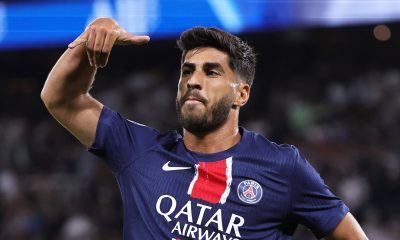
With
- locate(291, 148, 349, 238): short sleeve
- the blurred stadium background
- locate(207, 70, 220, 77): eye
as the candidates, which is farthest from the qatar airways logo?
the blurred stadium background

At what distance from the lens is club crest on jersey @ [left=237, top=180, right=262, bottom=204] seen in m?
2.99

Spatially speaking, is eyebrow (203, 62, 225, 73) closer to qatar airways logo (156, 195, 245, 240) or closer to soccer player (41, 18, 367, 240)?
soccer player (41, 18, 367, 240)

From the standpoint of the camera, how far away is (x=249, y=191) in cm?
300

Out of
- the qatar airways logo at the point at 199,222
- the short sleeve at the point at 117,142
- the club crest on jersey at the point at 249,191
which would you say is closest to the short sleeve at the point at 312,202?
the club crest on jersey at the point at 249,191

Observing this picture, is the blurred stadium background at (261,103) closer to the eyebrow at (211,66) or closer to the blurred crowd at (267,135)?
the blurred crowd at (267,135)

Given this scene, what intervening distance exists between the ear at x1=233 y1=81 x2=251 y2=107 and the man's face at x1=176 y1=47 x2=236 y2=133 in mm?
45

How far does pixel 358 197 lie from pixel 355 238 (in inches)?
205

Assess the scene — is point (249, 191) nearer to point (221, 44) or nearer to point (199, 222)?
point (199, 222)

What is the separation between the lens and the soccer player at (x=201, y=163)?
2959 mm

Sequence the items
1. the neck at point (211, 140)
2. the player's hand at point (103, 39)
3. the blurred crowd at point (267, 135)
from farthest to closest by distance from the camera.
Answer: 1. the blurred crowd at point (267, 135)
2. the neck at point (211, 140)
3. the player's hand at point (103, 39)

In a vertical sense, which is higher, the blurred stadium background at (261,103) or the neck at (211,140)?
the neck at (211,140)

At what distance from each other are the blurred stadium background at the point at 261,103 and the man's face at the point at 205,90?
4.73 metres

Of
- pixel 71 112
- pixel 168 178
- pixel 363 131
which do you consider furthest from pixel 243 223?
pixel 363 131

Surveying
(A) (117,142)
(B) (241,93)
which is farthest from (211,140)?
(A) (117,142)
